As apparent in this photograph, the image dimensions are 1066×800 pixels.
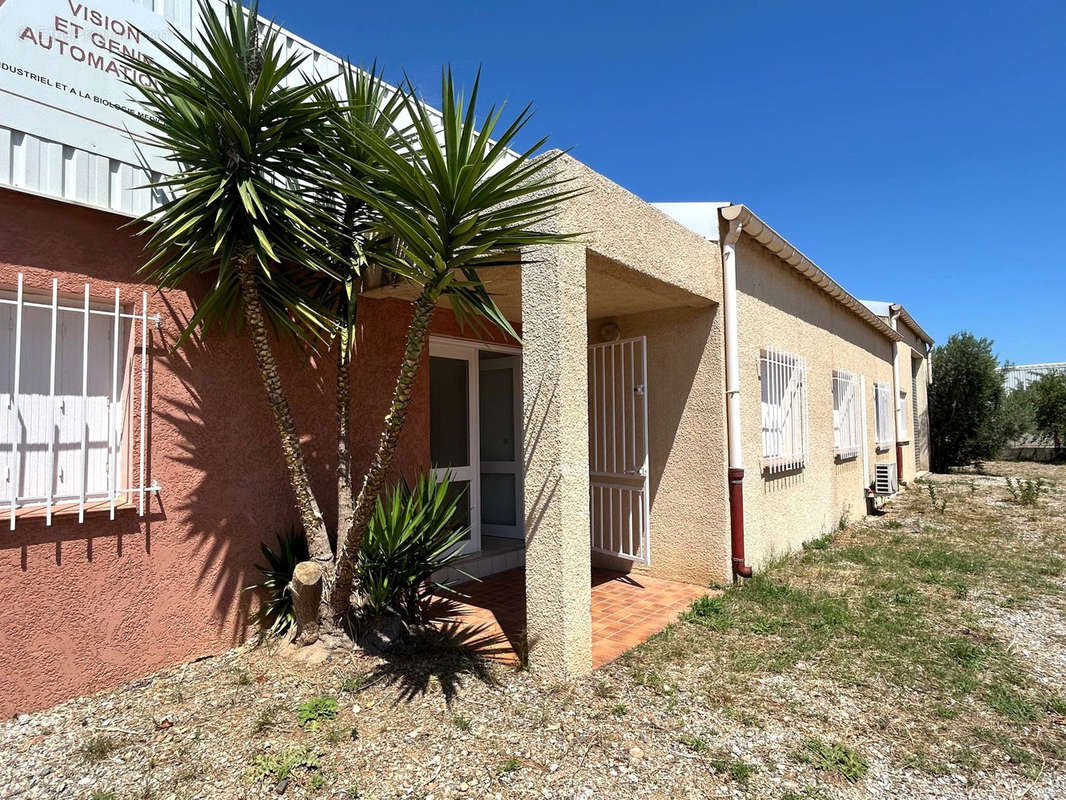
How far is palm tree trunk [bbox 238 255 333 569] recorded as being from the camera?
409 centimetres

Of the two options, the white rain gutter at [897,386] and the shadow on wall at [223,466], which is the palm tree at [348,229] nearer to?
the shadow on wall at [223,466]

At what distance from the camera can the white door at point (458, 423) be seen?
6.90m

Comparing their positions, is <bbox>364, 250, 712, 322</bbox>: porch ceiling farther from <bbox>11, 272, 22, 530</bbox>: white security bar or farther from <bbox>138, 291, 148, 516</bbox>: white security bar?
<bbox>11, 272, 22, 530</bbox>: white security bar

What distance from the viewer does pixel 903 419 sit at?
1630 cm

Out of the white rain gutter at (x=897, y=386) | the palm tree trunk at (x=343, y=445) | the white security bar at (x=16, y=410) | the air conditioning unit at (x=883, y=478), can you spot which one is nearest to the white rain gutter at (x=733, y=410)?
the palm tree trunk at (x=343, y=445)

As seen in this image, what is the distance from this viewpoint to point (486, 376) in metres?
8.35

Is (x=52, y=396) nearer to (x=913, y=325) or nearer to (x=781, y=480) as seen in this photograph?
(x=781, y=480)

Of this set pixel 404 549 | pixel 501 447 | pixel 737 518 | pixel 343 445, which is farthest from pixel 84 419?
pixel 737 518

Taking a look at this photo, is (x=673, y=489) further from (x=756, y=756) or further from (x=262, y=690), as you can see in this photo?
(x=262, y=690)

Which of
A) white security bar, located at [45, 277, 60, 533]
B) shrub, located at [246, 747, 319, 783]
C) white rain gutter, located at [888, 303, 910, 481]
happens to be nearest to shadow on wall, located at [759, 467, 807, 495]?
shrub, located at [246, 747, 319, 783]

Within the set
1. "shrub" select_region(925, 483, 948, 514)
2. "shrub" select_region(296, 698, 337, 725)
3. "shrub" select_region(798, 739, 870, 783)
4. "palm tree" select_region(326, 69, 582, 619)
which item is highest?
"palm tree" select_region(326, 69, 582, 619)

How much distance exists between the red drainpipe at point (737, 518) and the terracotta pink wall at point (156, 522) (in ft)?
13.8

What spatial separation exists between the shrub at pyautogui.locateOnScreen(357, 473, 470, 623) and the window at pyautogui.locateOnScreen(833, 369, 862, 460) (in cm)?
769

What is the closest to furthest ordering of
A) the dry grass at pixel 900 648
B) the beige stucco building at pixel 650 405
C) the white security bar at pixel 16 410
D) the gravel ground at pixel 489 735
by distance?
the gravel ground at pixel 489 735 < the dry grass at pixel 900 648 < the white security bar at pixel 16 410 < the beige stucco building at pixel 650 405
